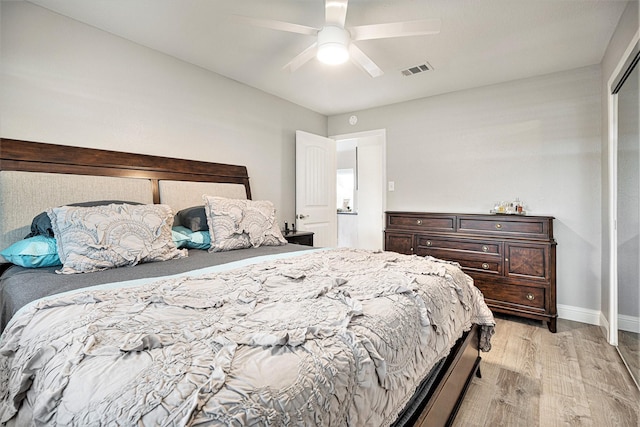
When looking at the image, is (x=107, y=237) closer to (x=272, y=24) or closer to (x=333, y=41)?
(x=272, y=24)

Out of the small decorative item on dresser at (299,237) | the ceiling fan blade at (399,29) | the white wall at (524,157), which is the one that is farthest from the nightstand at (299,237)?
the ceiling fan blade at (399,29)

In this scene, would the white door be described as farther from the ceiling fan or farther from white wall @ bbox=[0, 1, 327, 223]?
the ceiling fan

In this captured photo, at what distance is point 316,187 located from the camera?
14.4ft

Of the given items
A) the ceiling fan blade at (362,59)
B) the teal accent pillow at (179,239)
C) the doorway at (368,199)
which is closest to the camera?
the ceiling fan blade at (362,59)

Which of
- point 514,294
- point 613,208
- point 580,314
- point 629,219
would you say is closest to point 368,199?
point 514,294

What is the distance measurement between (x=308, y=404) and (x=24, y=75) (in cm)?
272

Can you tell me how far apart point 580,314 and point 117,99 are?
15.1ft

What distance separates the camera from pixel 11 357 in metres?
1.02

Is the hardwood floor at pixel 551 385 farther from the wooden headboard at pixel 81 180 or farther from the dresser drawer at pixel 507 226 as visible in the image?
the wooden headboard at pixel 81 180

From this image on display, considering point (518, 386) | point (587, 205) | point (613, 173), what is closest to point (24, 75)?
point (518, 386)

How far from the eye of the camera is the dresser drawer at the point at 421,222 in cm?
346

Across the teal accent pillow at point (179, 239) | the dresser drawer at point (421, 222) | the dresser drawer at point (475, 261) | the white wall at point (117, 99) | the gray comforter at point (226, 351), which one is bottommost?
the dresser drawer at point (475, 261)

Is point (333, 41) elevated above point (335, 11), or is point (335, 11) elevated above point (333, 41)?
point (335, 11)

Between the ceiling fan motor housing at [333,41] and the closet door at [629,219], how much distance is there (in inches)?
72.4
